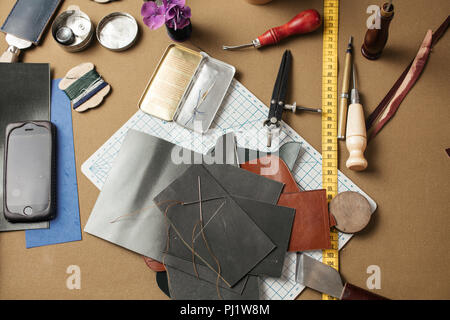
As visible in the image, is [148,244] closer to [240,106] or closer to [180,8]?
[240,106]

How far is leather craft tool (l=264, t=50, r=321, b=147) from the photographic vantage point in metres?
1.08

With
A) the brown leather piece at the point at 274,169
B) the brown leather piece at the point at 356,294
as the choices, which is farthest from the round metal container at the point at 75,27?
the brown leather piece at the point at 356,294

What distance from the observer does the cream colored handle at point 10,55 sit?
3.76ft

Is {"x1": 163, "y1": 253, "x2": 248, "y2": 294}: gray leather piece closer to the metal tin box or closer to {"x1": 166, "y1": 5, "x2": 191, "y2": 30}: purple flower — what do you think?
the metal tin box

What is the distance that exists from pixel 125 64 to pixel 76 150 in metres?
0.32

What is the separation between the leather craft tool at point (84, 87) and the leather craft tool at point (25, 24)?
18 centimetres

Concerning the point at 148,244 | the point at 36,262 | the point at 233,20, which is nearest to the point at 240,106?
the point at 233,20

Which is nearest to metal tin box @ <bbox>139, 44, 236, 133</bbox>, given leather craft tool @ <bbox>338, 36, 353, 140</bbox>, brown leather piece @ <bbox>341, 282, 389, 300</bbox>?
leather craft tool @ <bbox>338, 36, 353, 140</bbox>

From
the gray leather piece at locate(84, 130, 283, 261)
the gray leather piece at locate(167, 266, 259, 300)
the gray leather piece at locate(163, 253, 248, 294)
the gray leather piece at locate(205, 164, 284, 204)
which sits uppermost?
the gray leather piece at locate(205, 164, 284, 204)

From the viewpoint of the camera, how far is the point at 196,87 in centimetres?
114

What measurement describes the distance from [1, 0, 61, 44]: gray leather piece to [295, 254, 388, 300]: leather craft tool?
1.10 metres

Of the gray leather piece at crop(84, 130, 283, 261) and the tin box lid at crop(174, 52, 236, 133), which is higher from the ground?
the tin box lid at crop(174, 52, 236, 133)

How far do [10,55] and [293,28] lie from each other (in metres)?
0.92

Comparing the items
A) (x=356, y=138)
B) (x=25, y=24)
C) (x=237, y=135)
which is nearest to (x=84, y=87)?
(x=25, y=24)
